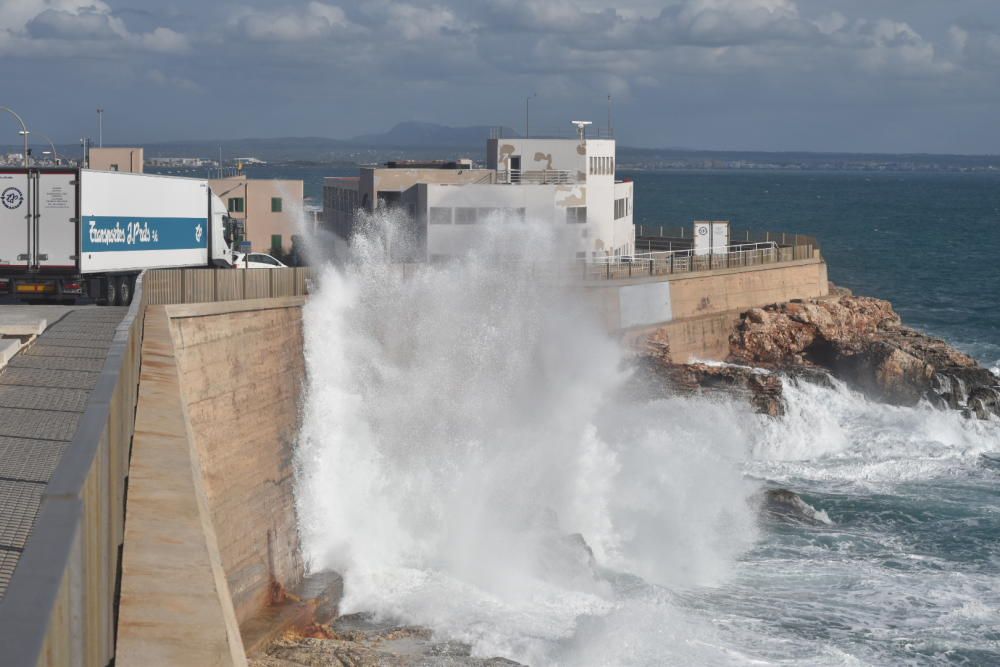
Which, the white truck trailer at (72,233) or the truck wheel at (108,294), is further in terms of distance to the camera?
the truck wheel at (108,294)

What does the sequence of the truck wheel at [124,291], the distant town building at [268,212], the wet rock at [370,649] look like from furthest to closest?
the distant town building at [268,212] < the truck wheel at [124,291] < the wet rock at [370,649]

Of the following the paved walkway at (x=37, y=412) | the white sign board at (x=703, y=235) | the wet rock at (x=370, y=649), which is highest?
the white sign board at (x=703, y=235)

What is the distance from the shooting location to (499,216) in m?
42.2

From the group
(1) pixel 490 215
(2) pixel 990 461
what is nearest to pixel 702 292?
(1) pixel 490 215

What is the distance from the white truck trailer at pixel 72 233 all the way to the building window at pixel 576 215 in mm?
21299

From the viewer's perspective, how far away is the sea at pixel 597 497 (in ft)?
69.1

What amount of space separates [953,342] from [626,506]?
3203 cm

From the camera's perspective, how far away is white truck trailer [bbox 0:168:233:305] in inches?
938

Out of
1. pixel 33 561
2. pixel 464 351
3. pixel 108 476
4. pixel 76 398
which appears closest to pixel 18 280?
pixel 464 351

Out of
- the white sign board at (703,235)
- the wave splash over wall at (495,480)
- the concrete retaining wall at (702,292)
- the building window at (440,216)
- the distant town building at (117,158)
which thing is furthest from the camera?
the distant town building at (117,158)

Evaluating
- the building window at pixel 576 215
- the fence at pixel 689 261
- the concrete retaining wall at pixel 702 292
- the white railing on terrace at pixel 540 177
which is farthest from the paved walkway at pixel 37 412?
the white railing on terrace at pixel 540 177

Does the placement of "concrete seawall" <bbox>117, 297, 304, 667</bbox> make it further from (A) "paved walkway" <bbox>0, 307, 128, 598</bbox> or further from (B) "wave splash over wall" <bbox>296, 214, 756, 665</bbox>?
(B) "wave splash over wall" <bbox>296, 214, 756, 665</bbox>

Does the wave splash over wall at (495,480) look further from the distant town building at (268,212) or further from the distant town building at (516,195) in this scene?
the distant town building at (268,212)

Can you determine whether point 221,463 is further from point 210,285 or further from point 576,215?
point 576,215
